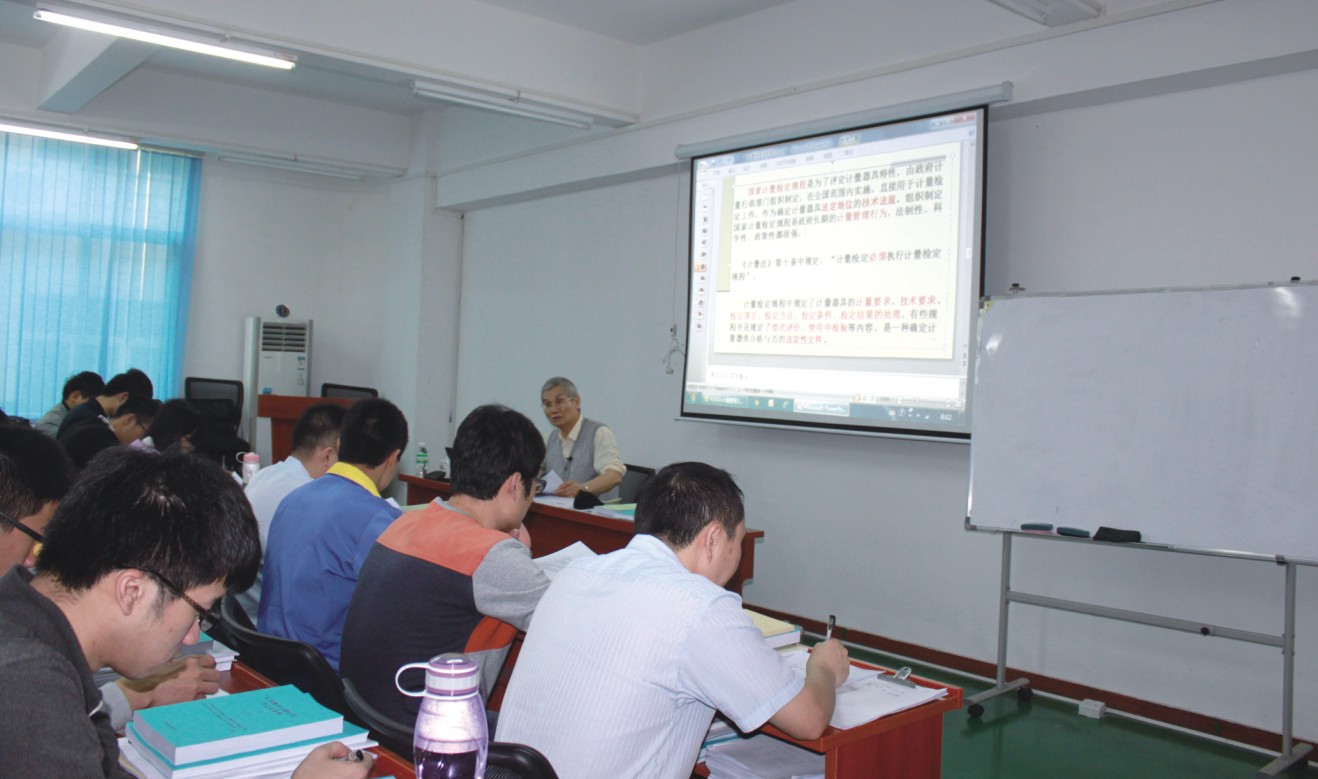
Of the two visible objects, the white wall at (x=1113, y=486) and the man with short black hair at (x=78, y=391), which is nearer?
the white wall at (x=1113, y=486)

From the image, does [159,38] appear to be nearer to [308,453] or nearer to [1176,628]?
[308,453]

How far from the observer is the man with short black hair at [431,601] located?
2078mm

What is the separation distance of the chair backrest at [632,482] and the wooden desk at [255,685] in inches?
113

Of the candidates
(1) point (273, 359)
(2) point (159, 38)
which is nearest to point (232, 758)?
(2) point (159, 38)

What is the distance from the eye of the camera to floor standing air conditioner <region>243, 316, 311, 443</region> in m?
8.45

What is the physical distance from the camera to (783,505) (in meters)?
5.50

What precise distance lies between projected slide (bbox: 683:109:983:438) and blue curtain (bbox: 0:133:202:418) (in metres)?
4.98

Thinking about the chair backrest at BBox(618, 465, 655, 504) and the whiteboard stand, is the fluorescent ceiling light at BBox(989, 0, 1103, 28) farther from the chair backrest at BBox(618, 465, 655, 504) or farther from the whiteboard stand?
the chair backrest at BBox(618, 465, 655, 504)

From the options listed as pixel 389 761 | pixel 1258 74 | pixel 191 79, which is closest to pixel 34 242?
pixel 191 79

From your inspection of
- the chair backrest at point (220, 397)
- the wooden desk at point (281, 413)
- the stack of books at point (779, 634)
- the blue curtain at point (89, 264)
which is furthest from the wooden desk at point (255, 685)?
the blue curtain at point (89, 264)

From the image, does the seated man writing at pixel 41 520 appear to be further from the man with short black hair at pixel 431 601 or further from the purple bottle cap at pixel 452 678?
the purple bottle cap at pixel 452 678

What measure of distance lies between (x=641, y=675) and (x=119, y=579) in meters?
0.82

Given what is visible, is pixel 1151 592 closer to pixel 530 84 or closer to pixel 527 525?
pixel 527 525

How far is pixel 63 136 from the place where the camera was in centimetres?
737
